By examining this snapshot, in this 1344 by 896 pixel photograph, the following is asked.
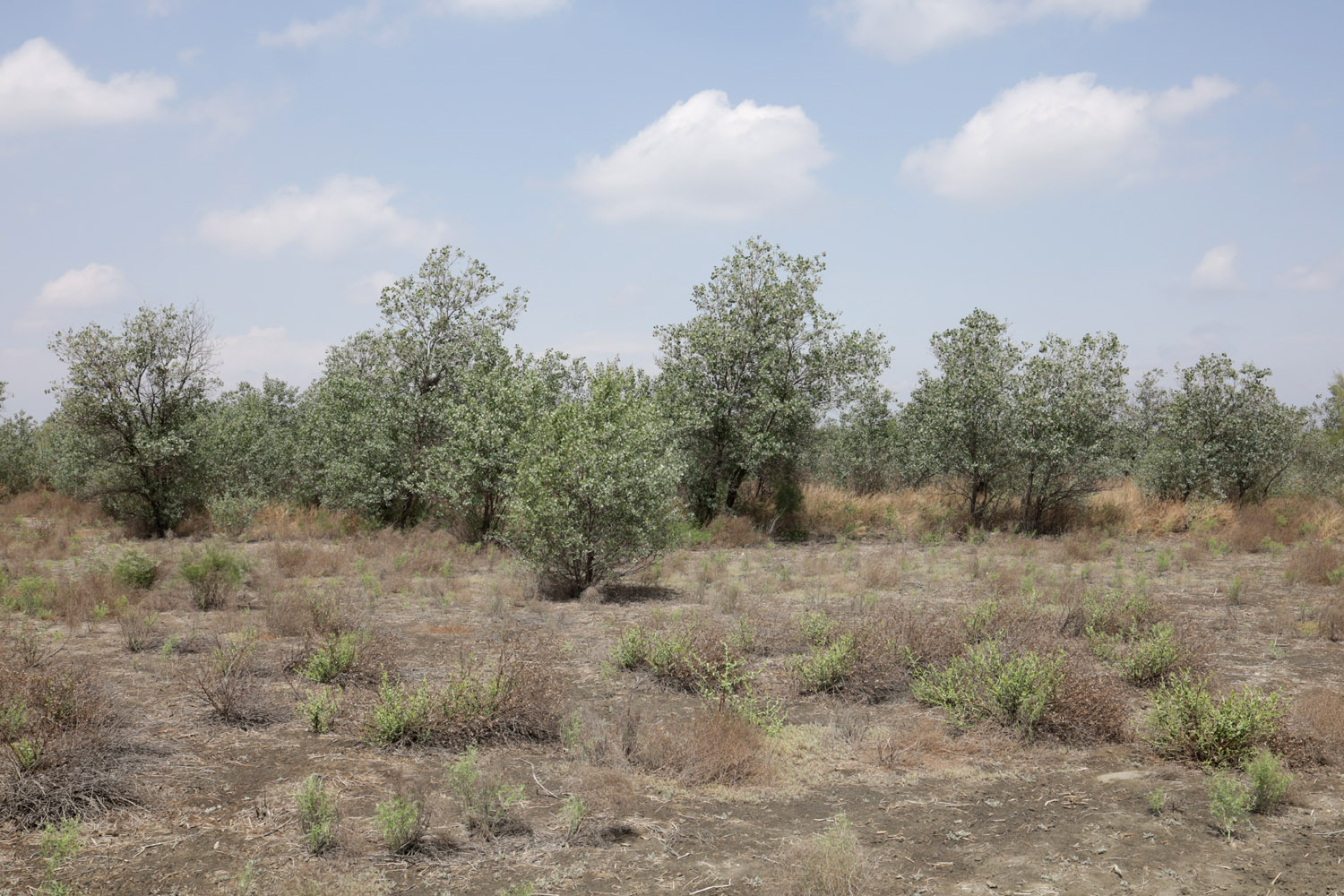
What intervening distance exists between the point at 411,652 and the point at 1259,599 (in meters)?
12.8

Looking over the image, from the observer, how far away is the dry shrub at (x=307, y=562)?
50.7 feet

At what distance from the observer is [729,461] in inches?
934

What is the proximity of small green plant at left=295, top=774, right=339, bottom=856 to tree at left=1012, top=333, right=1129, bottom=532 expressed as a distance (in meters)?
20.5

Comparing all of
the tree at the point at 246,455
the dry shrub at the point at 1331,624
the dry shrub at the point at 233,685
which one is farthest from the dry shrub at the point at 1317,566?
the tree at the point at 246,455

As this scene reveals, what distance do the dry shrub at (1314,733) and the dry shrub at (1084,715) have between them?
3.54 feet

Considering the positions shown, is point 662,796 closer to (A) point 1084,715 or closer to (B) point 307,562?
(A) point 1084,715

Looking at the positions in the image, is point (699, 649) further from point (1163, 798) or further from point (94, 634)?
point (94, 634)

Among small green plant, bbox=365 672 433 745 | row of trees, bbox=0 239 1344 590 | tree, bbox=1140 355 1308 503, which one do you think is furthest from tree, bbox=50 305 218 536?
tree, bbox=1140 355 1308 503

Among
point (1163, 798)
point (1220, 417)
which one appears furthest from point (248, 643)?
point (1220, 417)

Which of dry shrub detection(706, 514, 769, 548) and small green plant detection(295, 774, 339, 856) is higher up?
dry shrub detection(706, 514, 769, 548)

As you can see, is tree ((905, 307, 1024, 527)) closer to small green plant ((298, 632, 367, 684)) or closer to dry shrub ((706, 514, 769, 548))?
dry shrub ((706, 514, 769, 548))

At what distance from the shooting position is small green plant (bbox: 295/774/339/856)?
15.8 feet

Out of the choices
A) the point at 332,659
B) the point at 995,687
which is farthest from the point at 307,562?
the point at 995,687

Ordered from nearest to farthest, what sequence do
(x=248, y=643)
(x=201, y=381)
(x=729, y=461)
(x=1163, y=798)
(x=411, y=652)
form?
(x=1163, y=798) < (x=248, y=643) < (x=411, y=652) < (x=201, y=381) < (x=729, y=461)
